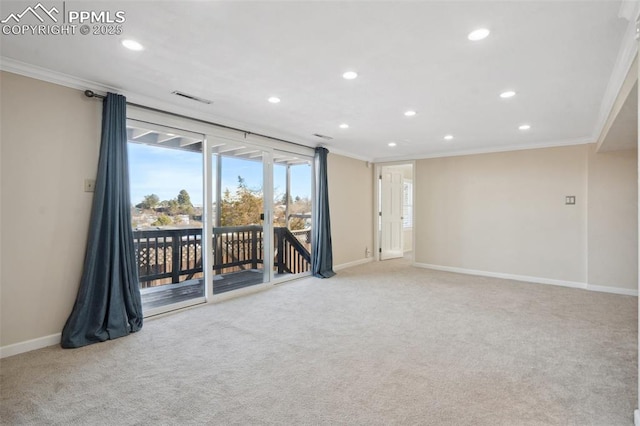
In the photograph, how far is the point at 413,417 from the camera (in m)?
1.95

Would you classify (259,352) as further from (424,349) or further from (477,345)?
(477,345)

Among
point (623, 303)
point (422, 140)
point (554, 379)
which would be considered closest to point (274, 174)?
point (422, 140)

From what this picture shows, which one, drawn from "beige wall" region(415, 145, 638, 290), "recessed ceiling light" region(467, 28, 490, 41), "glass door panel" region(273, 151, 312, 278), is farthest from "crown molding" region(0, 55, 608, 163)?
"recessed ceiling light" region(467, 28, 490, 41)

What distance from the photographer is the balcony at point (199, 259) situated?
14.1 ft

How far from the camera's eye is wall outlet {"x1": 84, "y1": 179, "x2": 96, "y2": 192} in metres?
3.09

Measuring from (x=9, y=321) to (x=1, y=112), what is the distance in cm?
170

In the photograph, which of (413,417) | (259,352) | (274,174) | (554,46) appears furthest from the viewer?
(274,174)

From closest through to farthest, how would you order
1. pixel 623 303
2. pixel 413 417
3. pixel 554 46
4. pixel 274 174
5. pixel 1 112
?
pixel 413 417, pixel 554 46, pixel 1 112, pixel 623 303, pixel 274 174

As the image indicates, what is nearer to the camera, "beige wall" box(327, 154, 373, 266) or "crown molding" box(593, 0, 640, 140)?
"crown molding" box(593, 0, 640, 140)

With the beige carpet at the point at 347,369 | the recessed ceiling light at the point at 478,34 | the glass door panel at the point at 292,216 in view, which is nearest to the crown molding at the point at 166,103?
the glass door panel at the point at 292,216

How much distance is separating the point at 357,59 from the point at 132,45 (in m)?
1.66

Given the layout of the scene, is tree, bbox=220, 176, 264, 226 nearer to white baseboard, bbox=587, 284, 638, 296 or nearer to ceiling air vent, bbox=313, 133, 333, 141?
ceiling air vent, bbox=313, 133, 333, 141

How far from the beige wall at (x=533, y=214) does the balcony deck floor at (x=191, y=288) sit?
3.57 metres

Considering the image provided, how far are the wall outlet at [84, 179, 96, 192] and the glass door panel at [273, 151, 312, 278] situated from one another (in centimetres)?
270
